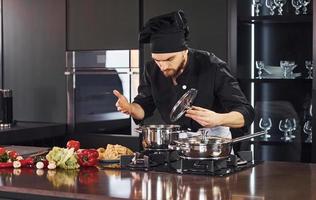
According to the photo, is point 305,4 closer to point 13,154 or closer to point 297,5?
point 297,5

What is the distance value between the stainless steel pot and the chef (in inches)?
3.4

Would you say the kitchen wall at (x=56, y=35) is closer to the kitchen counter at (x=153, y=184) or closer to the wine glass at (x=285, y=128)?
the wine glass at (x=285, y=128)

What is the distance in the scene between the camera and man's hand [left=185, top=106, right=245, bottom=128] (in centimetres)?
212

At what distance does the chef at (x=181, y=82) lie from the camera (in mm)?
2395

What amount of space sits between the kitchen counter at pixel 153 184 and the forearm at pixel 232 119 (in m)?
0.20

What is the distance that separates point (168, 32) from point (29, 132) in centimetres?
180

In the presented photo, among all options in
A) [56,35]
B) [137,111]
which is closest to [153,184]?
[137,111]

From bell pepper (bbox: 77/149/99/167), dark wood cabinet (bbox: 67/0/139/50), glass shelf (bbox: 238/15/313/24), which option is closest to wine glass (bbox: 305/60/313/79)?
glass shelf (bbox: 238/15/313/24)

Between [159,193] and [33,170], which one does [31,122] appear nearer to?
[33,170]

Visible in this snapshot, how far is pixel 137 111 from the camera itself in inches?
106

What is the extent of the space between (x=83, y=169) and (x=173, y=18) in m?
0.72

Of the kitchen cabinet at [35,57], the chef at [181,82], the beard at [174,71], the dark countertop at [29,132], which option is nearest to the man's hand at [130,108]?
the chef at [181,82]

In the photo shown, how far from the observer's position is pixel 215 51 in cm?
363

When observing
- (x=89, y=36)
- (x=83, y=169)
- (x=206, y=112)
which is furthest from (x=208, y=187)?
(x=89, y=36)
